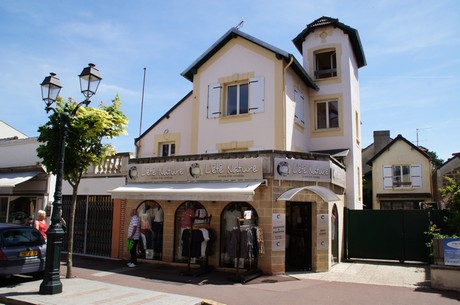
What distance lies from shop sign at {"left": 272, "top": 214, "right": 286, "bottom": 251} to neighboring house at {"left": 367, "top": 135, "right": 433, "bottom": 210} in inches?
868

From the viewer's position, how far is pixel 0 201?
18344mm

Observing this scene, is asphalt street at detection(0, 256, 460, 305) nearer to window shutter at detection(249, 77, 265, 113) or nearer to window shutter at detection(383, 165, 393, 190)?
window shutter at detection(249, 77, 265, 113)

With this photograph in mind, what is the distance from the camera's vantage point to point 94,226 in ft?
48.8

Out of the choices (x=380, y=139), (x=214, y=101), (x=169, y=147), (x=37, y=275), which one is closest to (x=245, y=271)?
(x=37, y=275)

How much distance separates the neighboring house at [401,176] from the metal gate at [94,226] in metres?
23.3

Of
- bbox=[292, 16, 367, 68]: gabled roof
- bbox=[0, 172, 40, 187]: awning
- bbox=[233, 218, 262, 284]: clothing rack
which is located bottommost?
bbox=[233, 218, 262, 284]: clothing rack

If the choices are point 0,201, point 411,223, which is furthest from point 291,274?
point 0,201

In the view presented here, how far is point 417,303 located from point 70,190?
13562 millimetres

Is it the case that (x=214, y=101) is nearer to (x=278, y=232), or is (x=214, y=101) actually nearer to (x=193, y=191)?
(x=193, y=191)

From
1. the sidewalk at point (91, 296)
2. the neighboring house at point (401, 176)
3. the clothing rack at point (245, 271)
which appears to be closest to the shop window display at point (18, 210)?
the sidewalk at point (91, 296)

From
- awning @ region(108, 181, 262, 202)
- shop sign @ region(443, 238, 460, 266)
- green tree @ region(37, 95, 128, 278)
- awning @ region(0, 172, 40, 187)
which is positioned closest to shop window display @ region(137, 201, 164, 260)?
awning @ region(108, 181, 262, 202)

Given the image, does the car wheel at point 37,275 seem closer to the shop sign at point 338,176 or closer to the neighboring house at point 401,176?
the shop sign at point 338,176

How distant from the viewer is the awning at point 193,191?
10.6m

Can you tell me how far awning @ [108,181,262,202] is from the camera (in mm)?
10623
